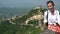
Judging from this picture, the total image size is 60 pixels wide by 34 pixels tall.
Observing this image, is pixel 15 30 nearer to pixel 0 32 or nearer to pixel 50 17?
pixel 0 32

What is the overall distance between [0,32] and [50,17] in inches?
1362

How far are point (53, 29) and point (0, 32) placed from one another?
34.7 metres

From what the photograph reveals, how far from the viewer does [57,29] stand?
34.5ft

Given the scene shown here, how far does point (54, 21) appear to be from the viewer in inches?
419

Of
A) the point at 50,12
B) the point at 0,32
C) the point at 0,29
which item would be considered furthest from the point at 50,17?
the point at 0,29

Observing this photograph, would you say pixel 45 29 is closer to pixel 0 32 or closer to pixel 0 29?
pixel 0 32

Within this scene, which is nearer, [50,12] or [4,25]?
[50,12]

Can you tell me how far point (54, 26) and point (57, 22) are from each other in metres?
0.17

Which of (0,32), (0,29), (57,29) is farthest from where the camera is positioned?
(0,29)

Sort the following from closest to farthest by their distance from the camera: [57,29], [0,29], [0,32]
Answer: [57,29], [0,32], [0,29]

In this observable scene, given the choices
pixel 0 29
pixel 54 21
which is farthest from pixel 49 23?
pixel 0 29

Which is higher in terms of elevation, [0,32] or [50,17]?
[50,17]

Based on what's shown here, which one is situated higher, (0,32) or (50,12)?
(50,12)

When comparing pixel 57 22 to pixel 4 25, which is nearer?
pixel 57 22
